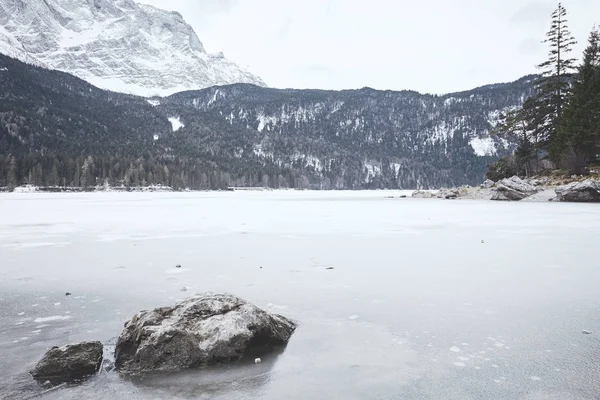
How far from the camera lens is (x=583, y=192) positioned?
97.8 feet

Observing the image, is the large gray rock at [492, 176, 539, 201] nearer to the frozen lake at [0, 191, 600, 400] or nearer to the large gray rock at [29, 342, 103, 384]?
the frozen lake at [0, 191, 600, 400]

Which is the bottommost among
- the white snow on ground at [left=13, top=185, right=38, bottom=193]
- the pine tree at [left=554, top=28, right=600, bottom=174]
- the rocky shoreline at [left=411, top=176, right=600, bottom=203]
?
the white snow on ground at [left=13, top=185, right=38, bottom=193]

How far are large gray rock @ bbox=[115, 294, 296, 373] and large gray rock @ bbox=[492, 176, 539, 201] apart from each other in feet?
121

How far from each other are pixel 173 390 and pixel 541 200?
37.8 metres

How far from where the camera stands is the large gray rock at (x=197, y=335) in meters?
3.98

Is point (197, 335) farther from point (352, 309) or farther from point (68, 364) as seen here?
point (352, 309)

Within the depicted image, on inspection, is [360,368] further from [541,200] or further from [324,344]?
[541,200]

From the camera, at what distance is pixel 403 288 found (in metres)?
6.57

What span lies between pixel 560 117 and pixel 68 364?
163ft

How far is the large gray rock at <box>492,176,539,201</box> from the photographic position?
35.5 meters

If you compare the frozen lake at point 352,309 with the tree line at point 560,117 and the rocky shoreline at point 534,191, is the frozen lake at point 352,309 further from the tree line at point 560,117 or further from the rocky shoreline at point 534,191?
the tree line at point 560,117

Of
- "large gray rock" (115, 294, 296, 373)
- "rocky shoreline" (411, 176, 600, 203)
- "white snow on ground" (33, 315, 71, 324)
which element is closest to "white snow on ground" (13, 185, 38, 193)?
"rocky shoreline" (411, 176, 600, 203)

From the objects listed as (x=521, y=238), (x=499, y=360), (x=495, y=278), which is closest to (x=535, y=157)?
(x=521, y=238)

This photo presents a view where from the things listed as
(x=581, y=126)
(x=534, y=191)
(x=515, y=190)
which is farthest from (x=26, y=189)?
(x=581, y=126)
